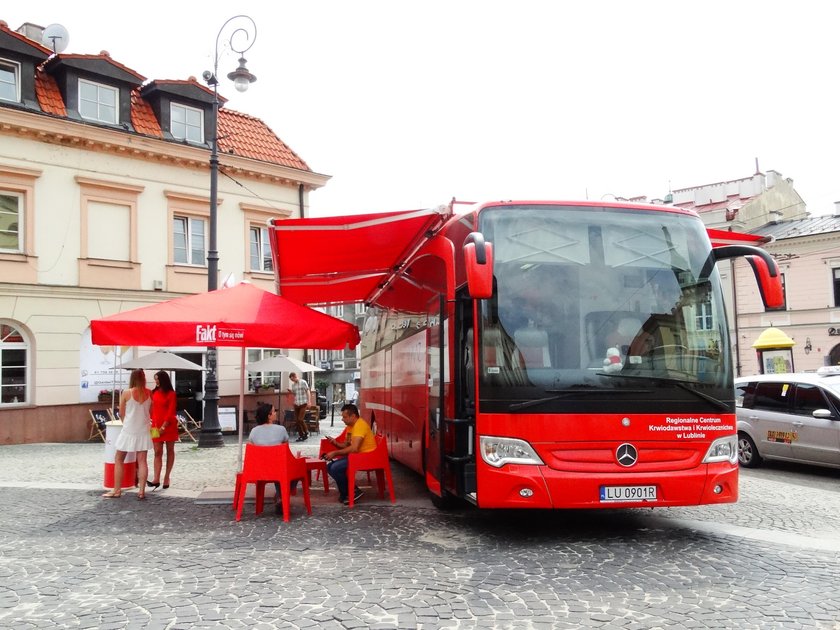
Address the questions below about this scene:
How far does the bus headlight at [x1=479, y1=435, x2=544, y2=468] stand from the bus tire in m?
8.75

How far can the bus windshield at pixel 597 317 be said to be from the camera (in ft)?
23.7

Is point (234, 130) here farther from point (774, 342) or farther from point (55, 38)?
point (774, 342)

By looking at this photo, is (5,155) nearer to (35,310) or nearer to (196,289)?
(35,310)

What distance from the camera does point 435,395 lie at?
8969 mm

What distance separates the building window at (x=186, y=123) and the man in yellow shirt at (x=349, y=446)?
56.1ft

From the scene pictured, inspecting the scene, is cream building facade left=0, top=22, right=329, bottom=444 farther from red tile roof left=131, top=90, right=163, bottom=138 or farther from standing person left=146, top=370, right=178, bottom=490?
standing person left=146, top=370, right=178, bottom=490

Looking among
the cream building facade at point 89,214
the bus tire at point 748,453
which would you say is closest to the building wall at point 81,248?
the cream building facade at point 89,214

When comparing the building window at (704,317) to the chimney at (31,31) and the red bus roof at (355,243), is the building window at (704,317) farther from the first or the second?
the chimney at (31,31)

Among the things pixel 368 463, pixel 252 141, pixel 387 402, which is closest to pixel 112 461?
pixel 368 463

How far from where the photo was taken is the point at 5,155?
Result: 20.5m

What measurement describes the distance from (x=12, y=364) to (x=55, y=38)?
10.7 metres

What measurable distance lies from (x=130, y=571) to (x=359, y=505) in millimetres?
3797

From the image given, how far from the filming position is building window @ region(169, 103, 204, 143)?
81.0ft

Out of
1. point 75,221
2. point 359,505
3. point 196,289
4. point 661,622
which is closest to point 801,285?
point 196,289
